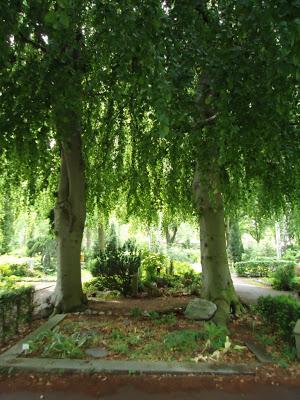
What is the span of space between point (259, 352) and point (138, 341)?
5.77ft

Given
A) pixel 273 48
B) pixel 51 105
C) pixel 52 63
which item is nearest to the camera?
pixel 273 48

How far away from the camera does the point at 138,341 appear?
5.36m

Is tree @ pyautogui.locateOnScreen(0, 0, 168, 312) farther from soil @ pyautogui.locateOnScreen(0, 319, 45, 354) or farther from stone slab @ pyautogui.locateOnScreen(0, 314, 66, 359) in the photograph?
stone slab @ pyautogui.locateOnScreen(0, 314, 66, 359)

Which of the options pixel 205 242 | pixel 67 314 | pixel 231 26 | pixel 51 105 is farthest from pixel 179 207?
pixel 231 26

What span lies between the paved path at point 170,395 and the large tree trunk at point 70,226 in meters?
3.64

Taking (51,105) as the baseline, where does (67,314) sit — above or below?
below

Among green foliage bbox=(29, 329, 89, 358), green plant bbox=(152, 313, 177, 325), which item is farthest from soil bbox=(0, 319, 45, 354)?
green plant bbox=(152, 313, 177, 325)

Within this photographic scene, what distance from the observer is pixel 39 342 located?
5.09m

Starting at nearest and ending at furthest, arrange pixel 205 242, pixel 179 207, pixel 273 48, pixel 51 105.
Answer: pixel 273 48, pixel 51 105, pixel 205 242, pixel 179 207

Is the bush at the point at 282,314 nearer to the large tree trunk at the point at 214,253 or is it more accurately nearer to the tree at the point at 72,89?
the large tree trunk at the point at 214,253

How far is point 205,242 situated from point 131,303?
2.56 meters

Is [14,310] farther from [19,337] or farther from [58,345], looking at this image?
[58,345]

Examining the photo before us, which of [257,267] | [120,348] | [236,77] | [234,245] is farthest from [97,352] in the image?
[234,245]

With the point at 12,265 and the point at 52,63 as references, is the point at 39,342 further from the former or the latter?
the point at 12,265
